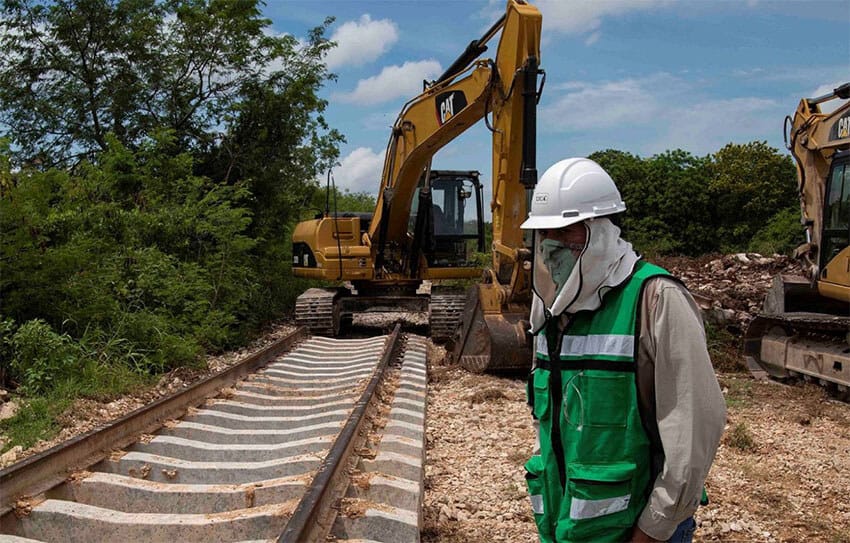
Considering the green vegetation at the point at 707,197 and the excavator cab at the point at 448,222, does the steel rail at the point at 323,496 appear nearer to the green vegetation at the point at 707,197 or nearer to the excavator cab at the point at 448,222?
the excavator cab at the point at 448,222

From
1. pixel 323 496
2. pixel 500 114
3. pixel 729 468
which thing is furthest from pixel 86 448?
pixel 500 114

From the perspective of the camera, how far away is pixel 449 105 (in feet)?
35.5

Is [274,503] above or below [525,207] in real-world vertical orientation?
below

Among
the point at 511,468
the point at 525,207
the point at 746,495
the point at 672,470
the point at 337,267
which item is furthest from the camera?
the point at 337,267

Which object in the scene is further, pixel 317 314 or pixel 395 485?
pixel 317 314

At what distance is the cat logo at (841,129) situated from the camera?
30.1 ft

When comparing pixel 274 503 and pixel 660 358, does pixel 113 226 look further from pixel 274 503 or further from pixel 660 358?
pixel 660 358

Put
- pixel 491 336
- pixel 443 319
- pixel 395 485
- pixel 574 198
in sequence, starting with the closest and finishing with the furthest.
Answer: pixel 574 198
pixel 395 485
pixel 491 336
pixel 443 319

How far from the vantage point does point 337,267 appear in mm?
13656

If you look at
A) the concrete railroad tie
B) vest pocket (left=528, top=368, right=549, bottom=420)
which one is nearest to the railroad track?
the concrete railroad tie

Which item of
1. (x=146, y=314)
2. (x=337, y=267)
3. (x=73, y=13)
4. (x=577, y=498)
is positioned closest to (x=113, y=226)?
(x=146, y=314)

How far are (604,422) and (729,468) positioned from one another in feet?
12.7

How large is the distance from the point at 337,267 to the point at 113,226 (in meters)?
3.83

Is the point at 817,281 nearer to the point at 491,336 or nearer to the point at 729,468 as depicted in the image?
the point at 491,336
